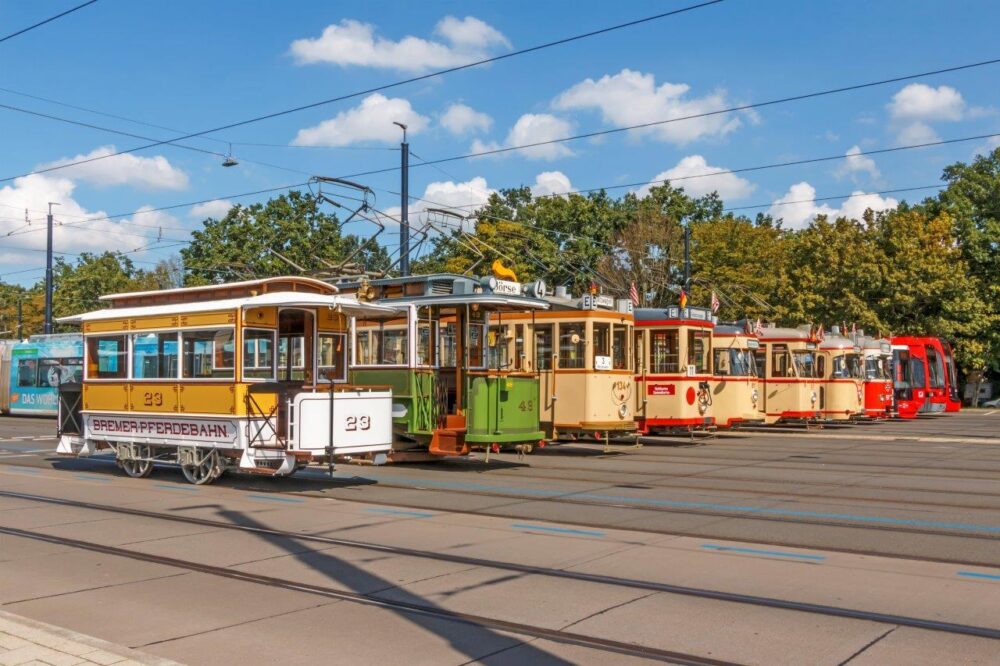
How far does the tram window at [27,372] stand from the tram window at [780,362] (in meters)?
27.9

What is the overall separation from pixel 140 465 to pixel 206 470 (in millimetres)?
1878

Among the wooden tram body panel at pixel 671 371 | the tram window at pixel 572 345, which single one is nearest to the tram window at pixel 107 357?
the tram window at pixel 572 345

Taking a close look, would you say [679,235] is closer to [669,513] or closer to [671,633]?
[669,513]

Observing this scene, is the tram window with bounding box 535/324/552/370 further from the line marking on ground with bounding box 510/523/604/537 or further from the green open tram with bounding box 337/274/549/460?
the line marking on ground with bounding box 510/523/604/537

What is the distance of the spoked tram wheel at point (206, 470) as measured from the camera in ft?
50.3

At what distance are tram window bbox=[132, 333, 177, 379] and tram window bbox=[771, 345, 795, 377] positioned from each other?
66.0 feet

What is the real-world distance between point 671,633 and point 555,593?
1.40 metres

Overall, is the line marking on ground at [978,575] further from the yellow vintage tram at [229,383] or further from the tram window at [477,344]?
the tram window at [477,344]

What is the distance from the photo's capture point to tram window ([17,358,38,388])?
128 feet

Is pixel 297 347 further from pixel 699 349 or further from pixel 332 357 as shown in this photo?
pixel 699 349

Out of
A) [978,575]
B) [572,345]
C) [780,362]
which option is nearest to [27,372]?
[572,345]

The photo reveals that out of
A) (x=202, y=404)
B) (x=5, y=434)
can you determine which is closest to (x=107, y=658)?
(x=202, y=404)

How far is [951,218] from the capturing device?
53.4m

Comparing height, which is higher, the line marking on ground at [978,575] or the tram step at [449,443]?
the tram step at [449,443]
